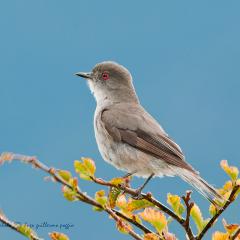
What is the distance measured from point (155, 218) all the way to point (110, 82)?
4616 mm

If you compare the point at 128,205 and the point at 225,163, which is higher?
the point at 225,163

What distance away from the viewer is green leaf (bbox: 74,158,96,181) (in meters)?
2.79

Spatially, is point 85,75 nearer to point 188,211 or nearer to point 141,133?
point 141,133

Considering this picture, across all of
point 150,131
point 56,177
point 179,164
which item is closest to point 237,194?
point 56,177

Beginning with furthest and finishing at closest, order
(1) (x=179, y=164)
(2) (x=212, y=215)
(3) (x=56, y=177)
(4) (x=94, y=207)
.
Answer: (1) (x=179, y=164) < (2) (x=212, y=215) < (4) (x=94, y=207) < (3) (x=56, y=177)

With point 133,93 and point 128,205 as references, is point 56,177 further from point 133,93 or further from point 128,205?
point 133,93

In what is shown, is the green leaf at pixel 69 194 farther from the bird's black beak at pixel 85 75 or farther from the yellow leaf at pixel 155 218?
the bird's black beak at pixel 85 75

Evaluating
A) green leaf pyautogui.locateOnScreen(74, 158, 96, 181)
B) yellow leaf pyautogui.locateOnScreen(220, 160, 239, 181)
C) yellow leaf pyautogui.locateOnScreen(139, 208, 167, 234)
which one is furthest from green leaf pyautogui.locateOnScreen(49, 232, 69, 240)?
yellow leaf pyautogui.locateOnScreen(220, 160, 239, 181)

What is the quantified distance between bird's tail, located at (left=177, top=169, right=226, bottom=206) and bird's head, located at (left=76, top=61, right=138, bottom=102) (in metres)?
2.63

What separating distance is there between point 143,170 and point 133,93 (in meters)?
2.27

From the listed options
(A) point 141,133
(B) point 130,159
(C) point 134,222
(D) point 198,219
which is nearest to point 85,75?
(A) point 141,133

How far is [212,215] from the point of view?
2.92m

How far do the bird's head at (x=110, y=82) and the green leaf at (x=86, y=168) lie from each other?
13.6 ft

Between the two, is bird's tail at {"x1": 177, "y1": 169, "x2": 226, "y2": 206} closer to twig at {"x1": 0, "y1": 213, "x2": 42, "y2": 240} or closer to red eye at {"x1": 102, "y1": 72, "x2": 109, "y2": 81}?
twig at {"x1": 0, "y1": 213, "x2": 42, "y2": 240}
